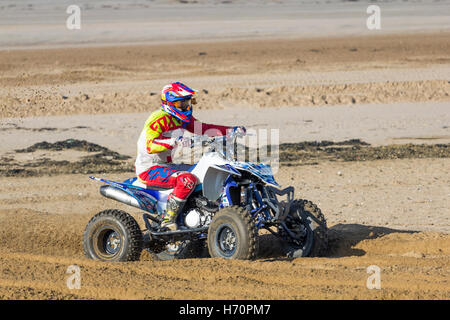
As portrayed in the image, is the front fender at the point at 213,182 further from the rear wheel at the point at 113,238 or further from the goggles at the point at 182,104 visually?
the rear wheel at the point at 113,238

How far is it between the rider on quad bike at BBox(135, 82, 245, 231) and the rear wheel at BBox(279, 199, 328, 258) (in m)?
1.12

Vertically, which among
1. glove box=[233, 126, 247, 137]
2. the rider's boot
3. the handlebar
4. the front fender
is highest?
glove box=[233, 126, 247, 137]

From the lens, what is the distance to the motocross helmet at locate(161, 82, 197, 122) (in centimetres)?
915

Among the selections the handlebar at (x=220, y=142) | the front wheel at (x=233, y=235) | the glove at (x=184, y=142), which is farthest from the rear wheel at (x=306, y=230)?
the glove at (x=184, y=142)

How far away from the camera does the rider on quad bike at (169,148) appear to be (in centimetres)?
899

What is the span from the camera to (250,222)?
835cm

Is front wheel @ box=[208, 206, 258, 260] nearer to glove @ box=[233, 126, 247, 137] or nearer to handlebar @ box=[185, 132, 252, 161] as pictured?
handlebar @ box=[185, 132, 252, 161]

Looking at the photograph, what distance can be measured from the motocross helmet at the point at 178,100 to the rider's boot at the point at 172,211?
94cm

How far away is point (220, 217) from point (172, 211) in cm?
78

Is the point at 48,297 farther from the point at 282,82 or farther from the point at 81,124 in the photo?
the point at 282,82

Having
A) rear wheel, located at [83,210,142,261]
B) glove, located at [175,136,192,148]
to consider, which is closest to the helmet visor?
glove, located at [175,136,192,148]

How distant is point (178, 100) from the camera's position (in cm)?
918
